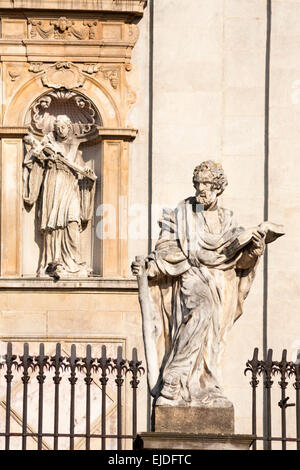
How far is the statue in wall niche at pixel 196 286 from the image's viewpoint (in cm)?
1794

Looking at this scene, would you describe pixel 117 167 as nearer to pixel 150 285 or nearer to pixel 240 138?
pixel 240 138

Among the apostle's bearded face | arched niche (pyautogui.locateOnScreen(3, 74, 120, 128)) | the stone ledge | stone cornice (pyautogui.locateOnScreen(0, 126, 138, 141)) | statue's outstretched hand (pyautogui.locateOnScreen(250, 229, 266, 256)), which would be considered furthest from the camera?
arched niche (pyautogui.locateOnScreen(3, 74, 120, 128))

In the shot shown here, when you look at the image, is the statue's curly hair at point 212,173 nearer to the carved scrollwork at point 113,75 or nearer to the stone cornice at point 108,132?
the stone cornice at point 108,132

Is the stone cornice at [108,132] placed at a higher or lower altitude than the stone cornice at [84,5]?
lower

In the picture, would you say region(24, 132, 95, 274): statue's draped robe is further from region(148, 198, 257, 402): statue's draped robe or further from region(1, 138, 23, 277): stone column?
region(148, 198, 257, 402): statue's draped robe

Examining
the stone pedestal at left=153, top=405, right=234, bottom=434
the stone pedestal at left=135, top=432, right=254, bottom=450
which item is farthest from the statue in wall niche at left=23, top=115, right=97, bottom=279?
the stone pedestal at left=135, top=432, right=254, bottom=450

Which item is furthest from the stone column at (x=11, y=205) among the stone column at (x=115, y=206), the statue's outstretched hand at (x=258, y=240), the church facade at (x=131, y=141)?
the statue's outstretched hand at (x=258, y=240)

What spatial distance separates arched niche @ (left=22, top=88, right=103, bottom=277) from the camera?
23375 mm

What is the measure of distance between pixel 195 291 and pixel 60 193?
18.3 ft

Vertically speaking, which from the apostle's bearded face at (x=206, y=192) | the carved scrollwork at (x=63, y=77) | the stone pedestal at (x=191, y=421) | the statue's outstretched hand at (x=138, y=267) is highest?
the carved scrollwork at (x=63, y=77)

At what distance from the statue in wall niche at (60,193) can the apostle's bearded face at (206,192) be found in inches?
202

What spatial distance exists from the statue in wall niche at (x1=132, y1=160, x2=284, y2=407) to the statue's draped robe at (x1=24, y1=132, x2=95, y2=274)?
4.98 m

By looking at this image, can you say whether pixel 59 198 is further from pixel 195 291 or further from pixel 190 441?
pixel 190 441
